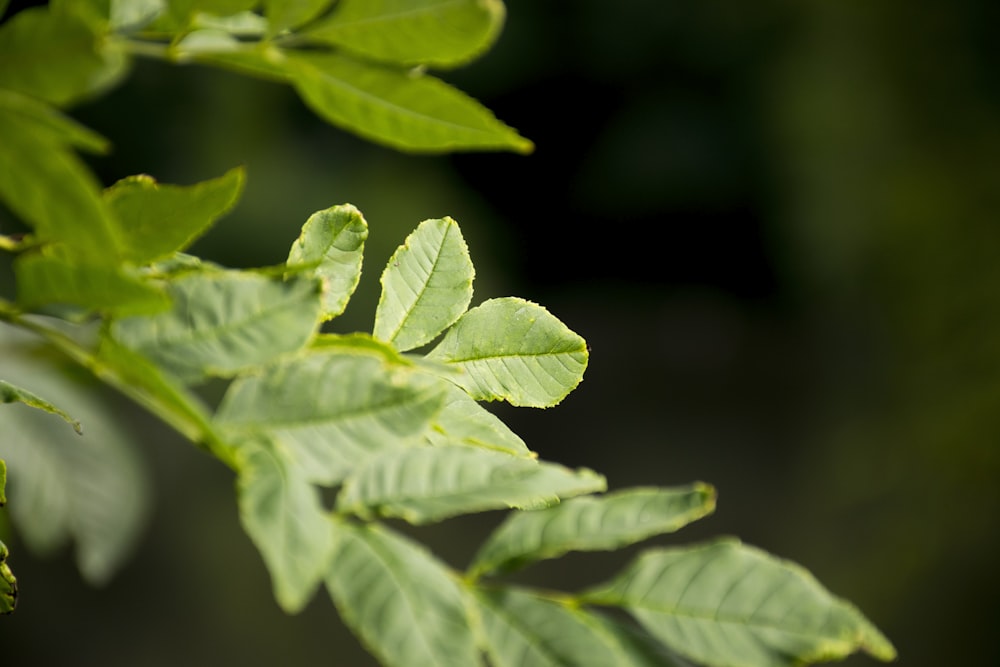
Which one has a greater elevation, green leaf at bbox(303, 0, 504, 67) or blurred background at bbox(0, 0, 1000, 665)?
green leaf at bbox(303, 0, 504, 67)

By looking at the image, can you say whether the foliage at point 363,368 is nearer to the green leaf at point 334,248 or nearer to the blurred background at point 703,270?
the green leaf at point 334,248

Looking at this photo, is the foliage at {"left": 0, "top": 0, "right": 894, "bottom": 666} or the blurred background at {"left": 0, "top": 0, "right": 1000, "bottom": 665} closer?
the foliage at {"left": 0, "top": 0, "right": 894, "bottom": 666}

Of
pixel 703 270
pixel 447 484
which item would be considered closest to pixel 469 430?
pixel 447 484

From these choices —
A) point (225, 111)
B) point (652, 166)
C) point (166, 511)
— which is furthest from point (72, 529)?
point (652, 166)

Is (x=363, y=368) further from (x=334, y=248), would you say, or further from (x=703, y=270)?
(x=703, y=270)

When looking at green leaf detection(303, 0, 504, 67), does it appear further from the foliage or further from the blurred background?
the blurred background

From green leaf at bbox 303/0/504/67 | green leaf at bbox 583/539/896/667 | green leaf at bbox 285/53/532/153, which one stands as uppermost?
green leaf at bbox 303/0/504/67

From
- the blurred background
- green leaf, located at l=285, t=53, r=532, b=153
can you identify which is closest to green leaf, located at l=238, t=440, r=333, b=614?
green leaf, located at l=285, t=53, r=532, b=153

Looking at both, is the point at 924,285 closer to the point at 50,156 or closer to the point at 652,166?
the point at 652,166
